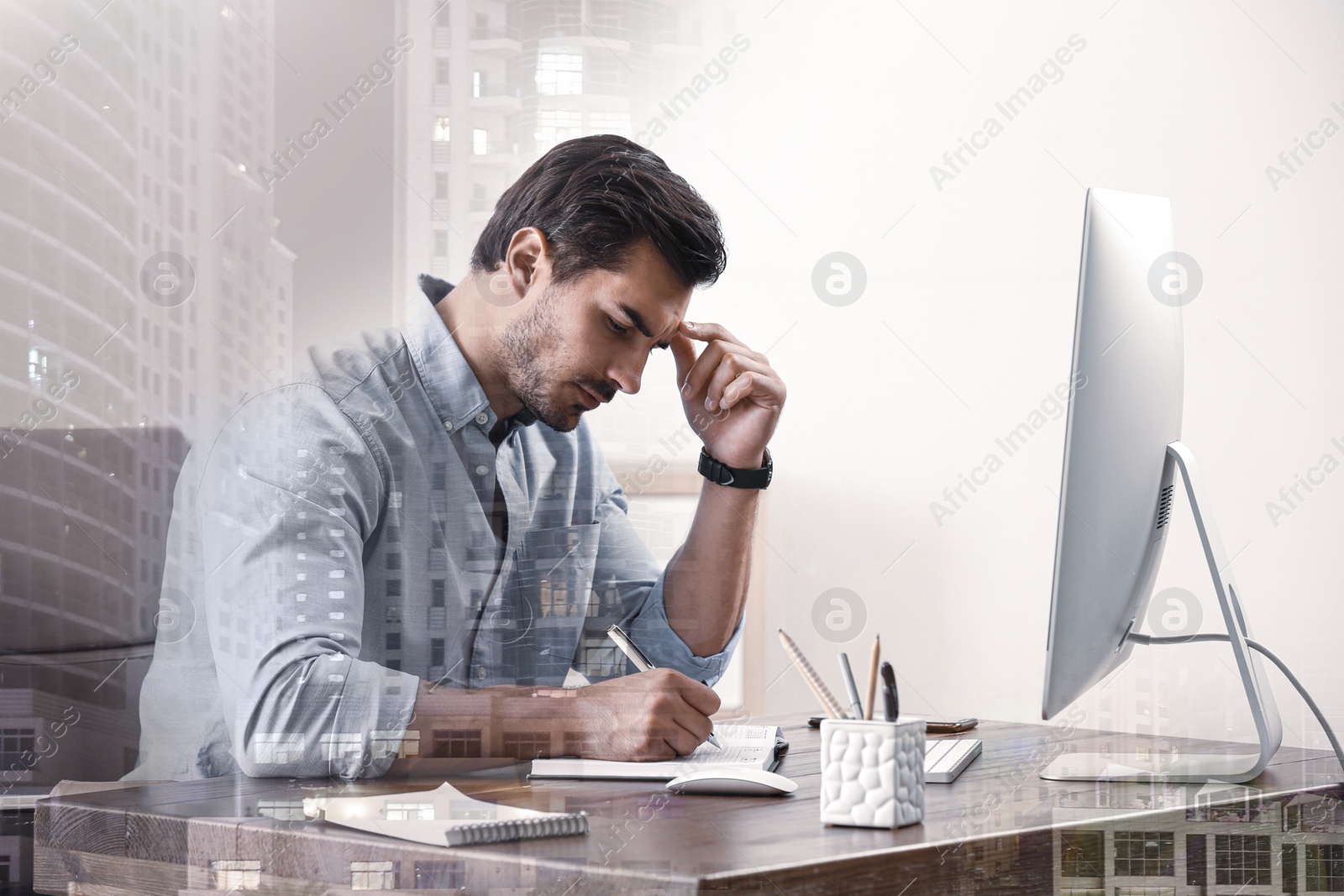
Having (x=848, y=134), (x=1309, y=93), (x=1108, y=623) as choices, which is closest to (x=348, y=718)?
(x=1108, y=623)

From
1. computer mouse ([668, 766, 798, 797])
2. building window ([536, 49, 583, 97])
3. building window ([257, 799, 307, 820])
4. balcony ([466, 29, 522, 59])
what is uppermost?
balcony ([466, 29, 522, 59])

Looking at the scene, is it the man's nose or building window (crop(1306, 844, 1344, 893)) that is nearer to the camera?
building window (crop(1306, 844, 1344, 893))

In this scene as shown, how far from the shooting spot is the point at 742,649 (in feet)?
4.35

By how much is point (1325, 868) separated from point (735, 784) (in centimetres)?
52

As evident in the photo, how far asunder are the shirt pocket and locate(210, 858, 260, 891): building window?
18.6 inches

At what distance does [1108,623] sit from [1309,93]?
3.32ft

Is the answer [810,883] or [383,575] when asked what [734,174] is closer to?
[383,575]

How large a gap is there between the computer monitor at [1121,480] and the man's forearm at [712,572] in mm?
465

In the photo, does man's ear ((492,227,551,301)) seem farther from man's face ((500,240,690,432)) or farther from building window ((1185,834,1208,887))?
building window ((1185,834,1208,887))

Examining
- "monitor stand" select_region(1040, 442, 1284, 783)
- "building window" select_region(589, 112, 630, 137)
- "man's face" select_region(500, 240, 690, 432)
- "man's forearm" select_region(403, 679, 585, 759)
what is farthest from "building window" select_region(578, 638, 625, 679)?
"building window" select_region(589, 112, 630, 137)

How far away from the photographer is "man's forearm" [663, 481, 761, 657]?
125cm

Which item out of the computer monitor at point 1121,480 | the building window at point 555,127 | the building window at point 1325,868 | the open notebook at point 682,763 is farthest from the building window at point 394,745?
the building window at point 1325,868

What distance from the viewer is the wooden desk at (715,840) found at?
542 mm

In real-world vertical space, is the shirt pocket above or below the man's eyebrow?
below
